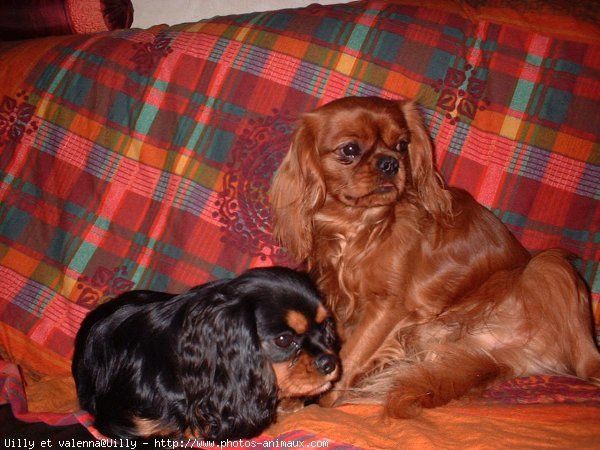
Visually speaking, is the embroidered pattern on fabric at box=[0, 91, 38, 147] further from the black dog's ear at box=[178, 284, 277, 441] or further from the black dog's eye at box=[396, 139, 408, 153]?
the black dog's eye at box=[396, 139, 408, 153]

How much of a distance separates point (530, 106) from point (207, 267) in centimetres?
190

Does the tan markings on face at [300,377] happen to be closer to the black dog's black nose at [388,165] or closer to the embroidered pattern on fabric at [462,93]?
the black dog's black nose at [388,165]

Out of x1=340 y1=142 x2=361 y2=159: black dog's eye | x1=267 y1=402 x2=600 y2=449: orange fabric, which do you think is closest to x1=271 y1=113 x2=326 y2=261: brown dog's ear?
x1=340 y1=142 x2=361 y2=159: black dog's eye

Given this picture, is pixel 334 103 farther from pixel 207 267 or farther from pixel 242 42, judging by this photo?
pixel 207 267

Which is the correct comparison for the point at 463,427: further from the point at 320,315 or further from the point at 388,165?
the point at 388,165

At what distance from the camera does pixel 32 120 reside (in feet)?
9.79

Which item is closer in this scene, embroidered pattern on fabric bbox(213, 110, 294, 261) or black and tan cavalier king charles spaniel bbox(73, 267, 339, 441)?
black and tan cavalier king charles spaniel bbox(73, 267, 339, 441)

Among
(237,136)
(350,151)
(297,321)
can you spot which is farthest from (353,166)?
(297,321)

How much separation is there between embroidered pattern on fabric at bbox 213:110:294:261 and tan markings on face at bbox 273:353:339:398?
0.86m

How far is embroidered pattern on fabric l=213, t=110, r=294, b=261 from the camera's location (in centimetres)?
278

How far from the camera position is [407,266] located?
250 cm

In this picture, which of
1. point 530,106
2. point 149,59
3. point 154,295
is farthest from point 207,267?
point 530,106

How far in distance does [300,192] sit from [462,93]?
1.04 metres

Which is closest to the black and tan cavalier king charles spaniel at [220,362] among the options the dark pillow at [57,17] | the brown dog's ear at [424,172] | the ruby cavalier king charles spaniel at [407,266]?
the ruby cavalier king charles spaniel at [407,266]
